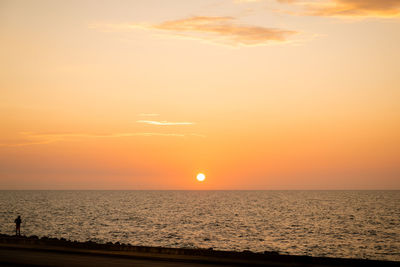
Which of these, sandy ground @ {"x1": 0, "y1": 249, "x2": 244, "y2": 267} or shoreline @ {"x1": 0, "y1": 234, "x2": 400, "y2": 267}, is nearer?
sandy ground @ {"x1": 0, "y1": 249, "x2": 244, "y2": 267}

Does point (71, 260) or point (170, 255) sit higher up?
point (170, 255)

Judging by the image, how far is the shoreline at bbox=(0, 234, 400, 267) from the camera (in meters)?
26.7

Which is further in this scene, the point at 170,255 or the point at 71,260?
the point at 170,255

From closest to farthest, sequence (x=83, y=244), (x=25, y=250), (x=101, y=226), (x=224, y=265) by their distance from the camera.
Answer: (x=224, y=265) → (x=25, y=250) → (x=83, y=244) → (x=101, y=226)

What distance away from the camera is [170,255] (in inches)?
1156

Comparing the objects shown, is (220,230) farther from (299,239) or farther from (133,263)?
(133,263)

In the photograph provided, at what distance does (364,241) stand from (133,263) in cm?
5039

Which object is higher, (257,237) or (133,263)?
(257,237)

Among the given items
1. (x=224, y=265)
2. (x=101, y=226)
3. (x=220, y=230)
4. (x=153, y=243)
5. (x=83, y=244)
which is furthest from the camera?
(x=101, y=226)

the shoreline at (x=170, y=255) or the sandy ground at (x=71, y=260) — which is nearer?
the sandy ground at (x=71, y=260)

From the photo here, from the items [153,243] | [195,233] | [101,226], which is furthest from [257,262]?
[101,226]

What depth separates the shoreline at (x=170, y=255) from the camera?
26.7 metres

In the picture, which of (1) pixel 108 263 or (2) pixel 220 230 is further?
(2) pixel 220 230

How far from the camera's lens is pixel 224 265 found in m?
26.1
